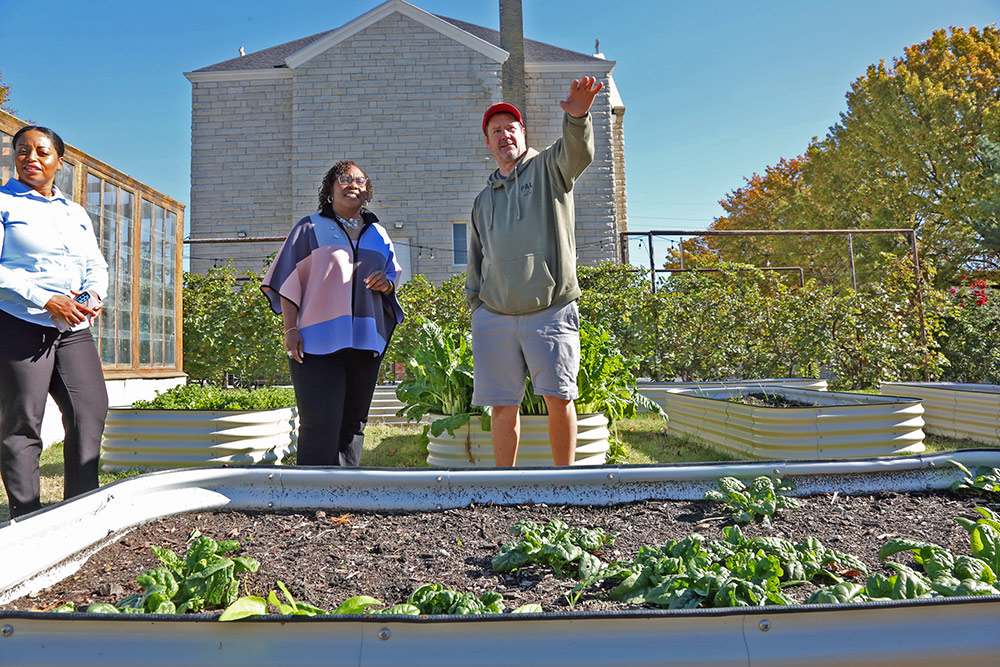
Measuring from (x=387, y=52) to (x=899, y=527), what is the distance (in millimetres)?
14376

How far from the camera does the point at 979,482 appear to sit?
1.72 metres

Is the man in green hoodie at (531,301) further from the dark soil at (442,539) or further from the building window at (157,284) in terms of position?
the building window at (157,284)

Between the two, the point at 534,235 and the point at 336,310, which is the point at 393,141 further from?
the point at 534,235

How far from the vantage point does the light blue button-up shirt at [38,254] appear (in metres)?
2.28

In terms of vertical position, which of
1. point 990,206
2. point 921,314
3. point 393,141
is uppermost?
point 393,141

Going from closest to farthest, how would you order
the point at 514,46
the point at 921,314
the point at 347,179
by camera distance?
1. the point at 347,179
2. the point at 921,314
3. the point at 514,46

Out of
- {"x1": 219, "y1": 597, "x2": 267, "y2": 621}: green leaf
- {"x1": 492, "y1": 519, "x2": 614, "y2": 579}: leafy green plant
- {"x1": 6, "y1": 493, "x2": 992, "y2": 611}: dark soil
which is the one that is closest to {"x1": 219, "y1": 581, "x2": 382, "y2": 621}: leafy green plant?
{"x1": 219, "y1": 597, "x2": 267, "y2": 621}: green leaf

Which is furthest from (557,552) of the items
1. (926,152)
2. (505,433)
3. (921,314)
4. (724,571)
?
(926,152)

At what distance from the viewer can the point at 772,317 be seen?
24.1 ft

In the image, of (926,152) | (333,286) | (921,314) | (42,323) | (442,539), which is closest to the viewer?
(442,539)

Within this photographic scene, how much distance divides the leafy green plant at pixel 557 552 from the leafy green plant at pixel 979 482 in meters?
1.07

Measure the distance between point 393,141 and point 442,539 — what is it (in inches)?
526

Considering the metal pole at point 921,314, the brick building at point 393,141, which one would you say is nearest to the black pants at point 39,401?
the metal pole at point 921,314

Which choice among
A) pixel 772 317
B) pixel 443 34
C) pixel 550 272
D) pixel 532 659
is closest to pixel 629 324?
pixel 772 317
